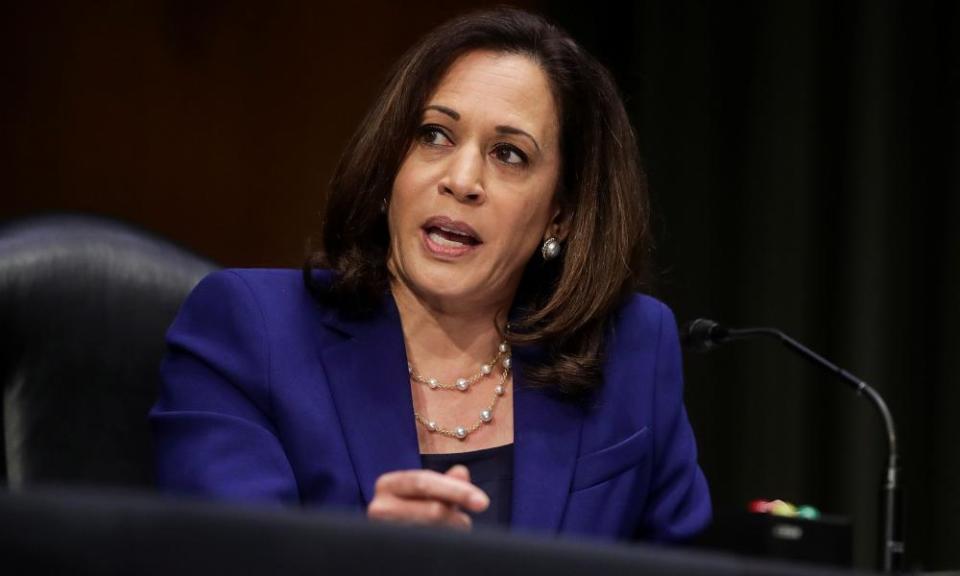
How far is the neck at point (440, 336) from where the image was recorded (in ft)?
5.92

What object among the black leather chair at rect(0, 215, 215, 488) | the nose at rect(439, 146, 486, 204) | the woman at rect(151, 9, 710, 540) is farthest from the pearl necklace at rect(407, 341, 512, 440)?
the black leather chair at rect(0, 215, 215, 488)

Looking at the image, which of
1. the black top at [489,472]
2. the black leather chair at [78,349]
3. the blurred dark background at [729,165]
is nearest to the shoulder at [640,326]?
the black top at [489,472]

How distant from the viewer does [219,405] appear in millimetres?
1585

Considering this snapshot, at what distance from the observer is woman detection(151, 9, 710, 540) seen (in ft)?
5.29

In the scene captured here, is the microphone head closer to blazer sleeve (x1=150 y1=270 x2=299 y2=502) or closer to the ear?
the ear

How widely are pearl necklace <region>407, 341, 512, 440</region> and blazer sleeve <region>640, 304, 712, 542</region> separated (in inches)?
8.8

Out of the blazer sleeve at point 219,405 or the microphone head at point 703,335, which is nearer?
the blazer sleeve at point 219,405

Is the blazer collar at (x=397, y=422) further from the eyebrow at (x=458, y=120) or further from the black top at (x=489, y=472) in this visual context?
the eyebrow at (x=458, y=120)

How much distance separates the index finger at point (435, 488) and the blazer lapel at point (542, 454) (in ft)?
1.42

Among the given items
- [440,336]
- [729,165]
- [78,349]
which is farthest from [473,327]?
[729,165]

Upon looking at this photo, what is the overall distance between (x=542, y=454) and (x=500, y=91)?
508 millimetres

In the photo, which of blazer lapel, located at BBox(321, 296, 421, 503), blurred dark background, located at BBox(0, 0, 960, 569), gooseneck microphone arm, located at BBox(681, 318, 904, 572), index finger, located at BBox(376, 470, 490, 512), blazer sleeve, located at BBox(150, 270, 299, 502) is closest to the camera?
index finger, located at BBox(376, 470, 490, 512)

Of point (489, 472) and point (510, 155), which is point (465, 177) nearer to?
point (510, 155)

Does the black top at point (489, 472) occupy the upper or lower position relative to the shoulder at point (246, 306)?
lower
